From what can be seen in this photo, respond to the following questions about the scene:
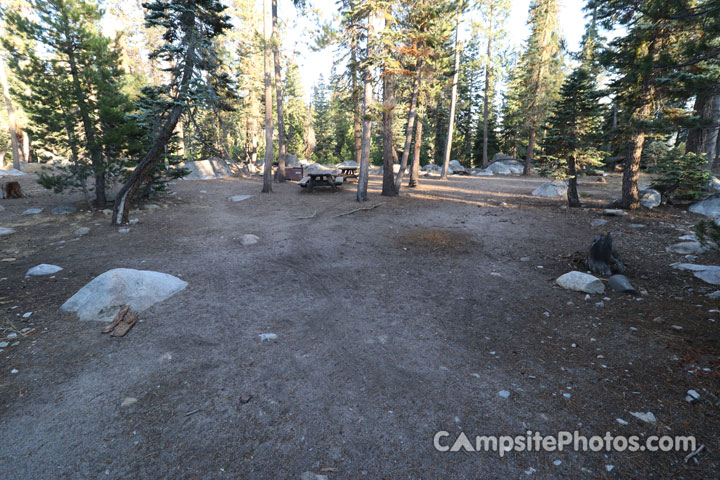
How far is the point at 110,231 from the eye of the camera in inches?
380

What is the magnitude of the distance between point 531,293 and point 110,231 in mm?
11522

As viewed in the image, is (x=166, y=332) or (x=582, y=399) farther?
(x=166, y=332)

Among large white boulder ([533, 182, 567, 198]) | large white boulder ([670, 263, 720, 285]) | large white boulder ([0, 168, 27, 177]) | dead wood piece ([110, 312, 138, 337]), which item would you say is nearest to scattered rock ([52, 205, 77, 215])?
dead wood piece ([110, 312, 138, 337])

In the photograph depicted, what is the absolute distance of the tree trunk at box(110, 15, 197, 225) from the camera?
938cm

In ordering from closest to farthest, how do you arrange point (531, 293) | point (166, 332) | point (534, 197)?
1. point (166, 332)
2. point (531, 293)
3. point (534, 197)

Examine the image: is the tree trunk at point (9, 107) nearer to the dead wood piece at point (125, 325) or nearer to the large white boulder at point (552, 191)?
the dead wood piece at point (125, 325)

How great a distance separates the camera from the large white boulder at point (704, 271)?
18.2 ft

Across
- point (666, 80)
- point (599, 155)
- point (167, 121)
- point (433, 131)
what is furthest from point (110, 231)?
point (433, 131)

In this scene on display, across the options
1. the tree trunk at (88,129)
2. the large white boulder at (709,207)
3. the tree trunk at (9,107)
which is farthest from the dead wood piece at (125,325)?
the tree trunk at (9,107)

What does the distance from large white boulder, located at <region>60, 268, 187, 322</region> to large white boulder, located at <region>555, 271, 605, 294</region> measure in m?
7.14

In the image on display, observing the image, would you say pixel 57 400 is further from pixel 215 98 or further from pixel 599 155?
pixel 599 155

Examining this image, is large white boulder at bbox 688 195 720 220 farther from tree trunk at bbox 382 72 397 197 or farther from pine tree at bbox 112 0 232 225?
pine tree at bbox 112 0 232 225

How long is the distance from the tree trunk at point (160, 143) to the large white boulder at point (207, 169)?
14.2m

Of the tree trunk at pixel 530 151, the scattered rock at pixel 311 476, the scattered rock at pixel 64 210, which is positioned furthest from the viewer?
the tree trunk at pixel 530 151
